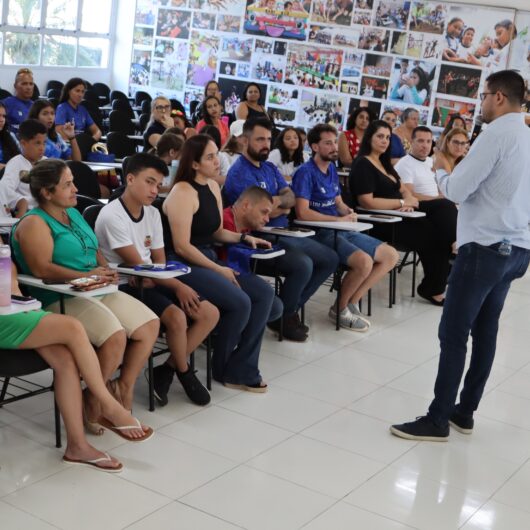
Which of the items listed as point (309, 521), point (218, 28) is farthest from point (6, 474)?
point (218, 28)

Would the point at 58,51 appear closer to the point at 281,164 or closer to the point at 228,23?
the point at 228,23

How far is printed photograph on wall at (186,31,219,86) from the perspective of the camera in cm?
1240

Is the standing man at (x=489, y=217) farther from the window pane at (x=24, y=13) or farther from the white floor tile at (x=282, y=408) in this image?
the window pane at (x=24, y=13)

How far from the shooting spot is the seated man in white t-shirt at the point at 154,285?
155 inches

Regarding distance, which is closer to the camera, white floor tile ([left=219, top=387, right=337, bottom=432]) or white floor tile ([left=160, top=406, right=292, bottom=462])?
white floor tile ([left=160, top=406, right=292, bottom=462])

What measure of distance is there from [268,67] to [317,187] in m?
6.78

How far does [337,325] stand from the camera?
5.47 meters

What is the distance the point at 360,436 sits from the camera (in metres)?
3.83

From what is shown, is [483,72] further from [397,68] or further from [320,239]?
[320,239]

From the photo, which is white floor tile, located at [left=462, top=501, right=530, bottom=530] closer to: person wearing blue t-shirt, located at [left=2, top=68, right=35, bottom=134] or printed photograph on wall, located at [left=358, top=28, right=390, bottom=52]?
person wearing blue t-shirt, located at [left=2, top=68, right=35, bottom=134]

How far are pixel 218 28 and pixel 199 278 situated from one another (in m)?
8.82

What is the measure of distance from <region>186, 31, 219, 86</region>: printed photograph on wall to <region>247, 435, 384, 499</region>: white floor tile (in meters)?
9.48

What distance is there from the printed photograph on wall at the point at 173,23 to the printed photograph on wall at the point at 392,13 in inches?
115

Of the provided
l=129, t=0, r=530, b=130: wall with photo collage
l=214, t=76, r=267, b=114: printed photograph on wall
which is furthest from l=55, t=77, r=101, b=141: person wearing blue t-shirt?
l=214, t=76, r=267, b=114: printed photograph on wall
